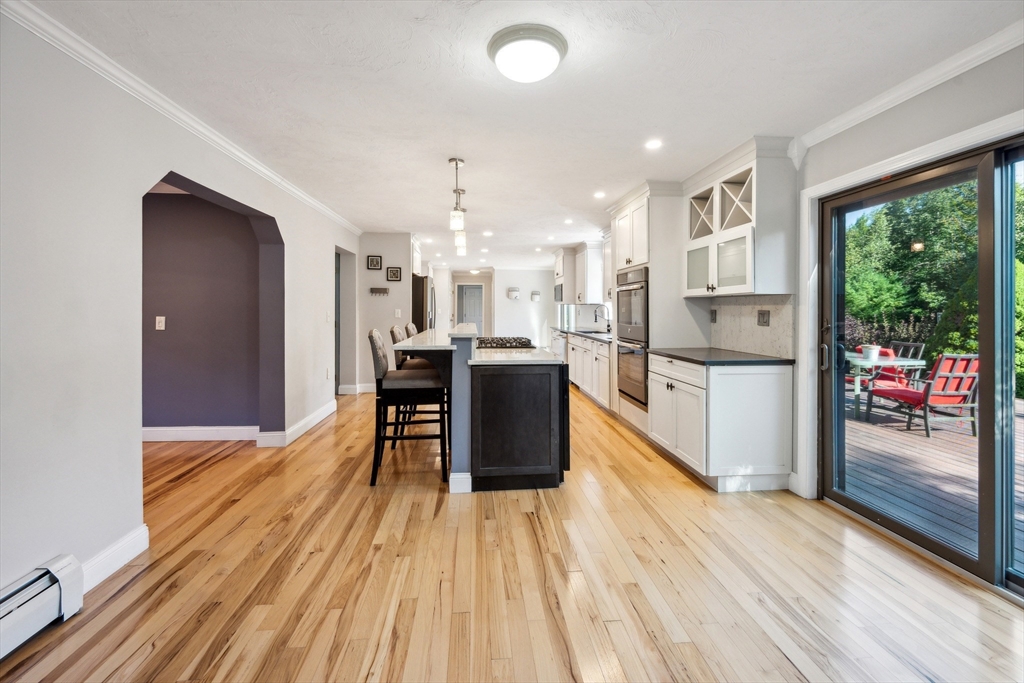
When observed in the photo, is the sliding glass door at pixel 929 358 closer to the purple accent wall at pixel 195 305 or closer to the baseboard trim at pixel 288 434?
the baseboard trim at pixel 288 434

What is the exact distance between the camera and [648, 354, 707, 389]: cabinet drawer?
314cm

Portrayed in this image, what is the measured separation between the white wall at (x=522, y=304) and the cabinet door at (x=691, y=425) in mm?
8114

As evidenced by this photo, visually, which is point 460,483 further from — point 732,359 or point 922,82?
point 922,82

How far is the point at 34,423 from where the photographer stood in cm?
177

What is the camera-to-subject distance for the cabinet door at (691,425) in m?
3.12

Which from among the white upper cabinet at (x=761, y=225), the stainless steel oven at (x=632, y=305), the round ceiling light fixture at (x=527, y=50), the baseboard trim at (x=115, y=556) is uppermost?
the round ceiling light fixture at (x=527, y=50)

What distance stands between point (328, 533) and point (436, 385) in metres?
1.14

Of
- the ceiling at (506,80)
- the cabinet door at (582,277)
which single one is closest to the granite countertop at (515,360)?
the ceiling at (506,80)

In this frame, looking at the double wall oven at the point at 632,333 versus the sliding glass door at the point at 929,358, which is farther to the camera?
the double wall oven at the point at 632,333

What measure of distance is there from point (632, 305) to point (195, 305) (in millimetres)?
3959

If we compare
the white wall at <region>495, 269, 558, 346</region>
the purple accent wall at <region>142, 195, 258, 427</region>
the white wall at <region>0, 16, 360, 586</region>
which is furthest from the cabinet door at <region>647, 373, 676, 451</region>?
the white wall at <region>495, 269, 558, 346</region>

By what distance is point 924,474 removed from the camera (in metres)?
2.42

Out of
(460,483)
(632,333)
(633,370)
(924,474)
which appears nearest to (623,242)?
(632,333)

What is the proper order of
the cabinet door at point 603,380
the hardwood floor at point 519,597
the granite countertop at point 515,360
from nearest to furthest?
the hardwood floor at point 519,597 → the granite countertop at point 515,360 → the cabinet door at point 603,380
